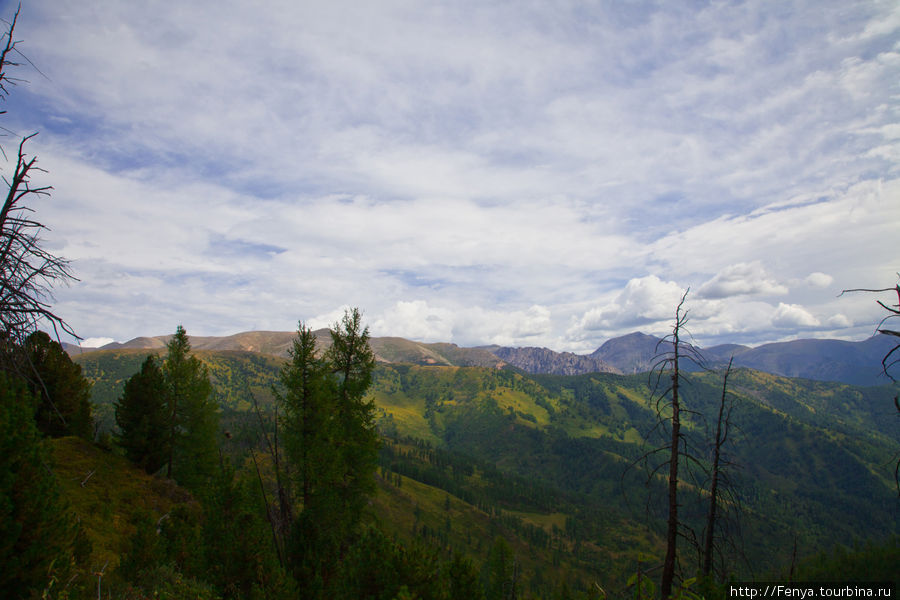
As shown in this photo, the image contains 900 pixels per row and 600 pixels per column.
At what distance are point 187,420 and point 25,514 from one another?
3273cm

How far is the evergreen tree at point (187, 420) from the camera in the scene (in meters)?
36.9

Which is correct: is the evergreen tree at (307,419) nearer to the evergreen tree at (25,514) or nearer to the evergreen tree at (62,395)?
the evergreen tree at (25,514)

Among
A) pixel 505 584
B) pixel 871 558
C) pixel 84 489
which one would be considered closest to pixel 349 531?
pixel 84 489

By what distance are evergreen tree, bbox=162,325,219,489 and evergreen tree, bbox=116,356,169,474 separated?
2.47ft

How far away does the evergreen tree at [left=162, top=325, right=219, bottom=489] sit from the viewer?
36.9 m

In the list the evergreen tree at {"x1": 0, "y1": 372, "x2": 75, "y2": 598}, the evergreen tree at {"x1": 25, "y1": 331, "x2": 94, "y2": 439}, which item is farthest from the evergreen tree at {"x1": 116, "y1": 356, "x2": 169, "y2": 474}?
the evergreen tree at {"x1": 0, "y1": 372, "x2": 75, "y2": 598}

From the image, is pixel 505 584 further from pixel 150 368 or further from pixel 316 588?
pixel 150 368

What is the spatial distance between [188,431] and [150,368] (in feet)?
22.6

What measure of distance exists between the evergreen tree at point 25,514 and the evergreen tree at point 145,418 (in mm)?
28678

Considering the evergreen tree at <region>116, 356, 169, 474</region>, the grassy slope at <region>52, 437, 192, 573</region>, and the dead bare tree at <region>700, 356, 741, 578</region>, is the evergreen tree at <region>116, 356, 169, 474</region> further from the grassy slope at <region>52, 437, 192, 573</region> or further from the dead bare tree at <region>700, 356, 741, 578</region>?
the dead bare tree at <region>700, 356, 741, 578</region>

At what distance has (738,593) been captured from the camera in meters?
16.4

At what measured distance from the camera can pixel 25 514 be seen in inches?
360

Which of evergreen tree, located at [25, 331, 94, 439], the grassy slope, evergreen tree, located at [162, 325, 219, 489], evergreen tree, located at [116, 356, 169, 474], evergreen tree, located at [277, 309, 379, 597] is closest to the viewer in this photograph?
the grassy slope

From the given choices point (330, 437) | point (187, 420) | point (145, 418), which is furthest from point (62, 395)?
point (330, 437)
